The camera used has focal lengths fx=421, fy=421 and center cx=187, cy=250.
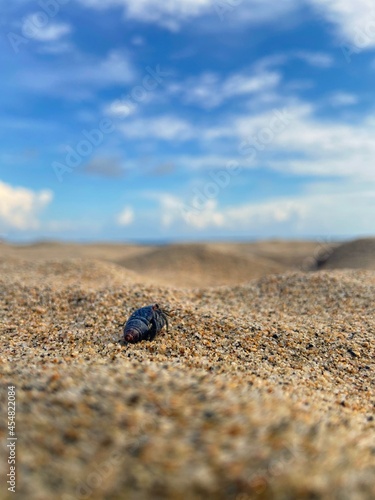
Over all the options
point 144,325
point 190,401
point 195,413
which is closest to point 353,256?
point 144,325

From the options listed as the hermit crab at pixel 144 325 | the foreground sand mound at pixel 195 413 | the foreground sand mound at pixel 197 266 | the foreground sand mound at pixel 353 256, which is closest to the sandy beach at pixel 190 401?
the foreground sand mound at pixel 195 413

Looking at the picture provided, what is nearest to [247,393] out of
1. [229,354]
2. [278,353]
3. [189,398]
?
[189,398]

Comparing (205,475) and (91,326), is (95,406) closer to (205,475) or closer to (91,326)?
(205,475)

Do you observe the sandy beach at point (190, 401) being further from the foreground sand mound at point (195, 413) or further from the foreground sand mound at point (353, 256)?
the foreground sand mound at point (353, 256)

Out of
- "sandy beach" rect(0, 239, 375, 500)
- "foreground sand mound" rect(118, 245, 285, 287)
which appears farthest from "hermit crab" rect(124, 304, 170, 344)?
"foreground sand mound" rect(118, 245, 285, 287)

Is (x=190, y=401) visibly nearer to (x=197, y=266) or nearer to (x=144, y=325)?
(x=144, y=325)
